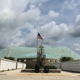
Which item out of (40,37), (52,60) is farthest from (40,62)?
(52,60)

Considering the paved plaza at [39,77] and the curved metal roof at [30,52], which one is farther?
the curved metal roof at [30,52]

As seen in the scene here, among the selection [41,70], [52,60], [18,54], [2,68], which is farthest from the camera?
[18,54]

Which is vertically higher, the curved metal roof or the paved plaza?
the curved metal roof

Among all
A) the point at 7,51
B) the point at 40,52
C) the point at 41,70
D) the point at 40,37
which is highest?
the point at 7,51

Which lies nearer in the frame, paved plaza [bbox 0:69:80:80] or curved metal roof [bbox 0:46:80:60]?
paved plaza [bbox 0:69:80:80]

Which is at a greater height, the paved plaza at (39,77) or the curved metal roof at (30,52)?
the curved metal roof at (30,52)

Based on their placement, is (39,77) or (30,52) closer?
(39,77)

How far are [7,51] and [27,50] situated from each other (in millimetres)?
15466

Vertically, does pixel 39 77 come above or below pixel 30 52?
below

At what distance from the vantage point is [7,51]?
147m

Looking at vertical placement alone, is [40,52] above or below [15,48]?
below

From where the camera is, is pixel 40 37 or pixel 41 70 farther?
pixel 40 37

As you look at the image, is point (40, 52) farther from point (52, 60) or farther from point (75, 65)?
point (52, 60)

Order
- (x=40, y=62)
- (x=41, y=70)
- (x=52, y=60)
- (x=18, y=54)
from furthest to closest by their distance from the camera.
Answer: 1. (x=18, y=54)
2. (x=52, y=60)
3. (x=40, y=62)
4. (x=41, y=70)
